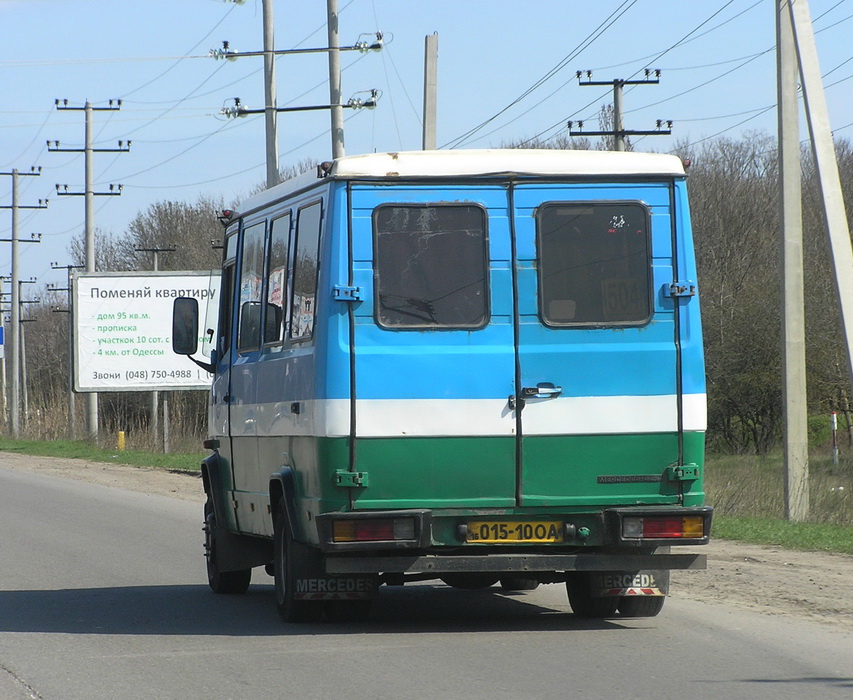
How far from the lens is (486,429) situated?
8.44 m

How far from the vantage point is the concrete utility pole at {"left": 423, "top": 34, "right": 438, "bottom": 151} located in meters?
25.7

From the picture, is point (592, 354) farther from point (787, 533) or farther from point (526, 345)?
point (787, 533)

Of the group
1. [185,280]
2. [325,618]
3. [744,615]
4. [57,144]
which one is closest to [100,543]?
[325,618]

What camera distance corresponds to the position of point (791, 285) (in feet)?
58.0

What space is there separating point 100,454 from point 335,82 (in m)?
14.9

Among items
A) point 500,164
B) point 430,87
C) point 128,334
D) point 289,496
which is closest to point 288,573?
point 289,496

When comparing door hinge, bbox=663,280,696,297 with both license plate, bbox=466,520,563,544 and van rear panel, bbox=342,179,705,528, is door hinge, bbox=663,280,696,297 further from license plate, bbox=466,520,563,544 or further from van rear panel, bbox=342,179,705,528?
license plate, bbox=466,520,563,544

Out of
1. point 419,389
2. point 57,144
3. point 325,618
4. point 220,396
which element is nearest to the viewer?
point 419,389

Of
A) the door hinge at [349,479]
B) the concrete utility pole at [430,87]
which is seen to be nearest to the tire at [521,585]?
the door hinge at [349,479]

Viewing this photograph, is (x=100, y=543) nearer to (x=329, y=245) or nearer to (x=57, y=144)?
(x=329, y=245)

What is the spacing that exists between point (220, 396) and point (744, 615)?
400 cm

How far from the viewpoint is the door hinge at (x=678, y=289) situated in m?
8.59

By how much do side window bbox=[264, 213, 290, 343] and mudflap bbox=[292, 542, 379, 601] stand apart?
1.38 metres

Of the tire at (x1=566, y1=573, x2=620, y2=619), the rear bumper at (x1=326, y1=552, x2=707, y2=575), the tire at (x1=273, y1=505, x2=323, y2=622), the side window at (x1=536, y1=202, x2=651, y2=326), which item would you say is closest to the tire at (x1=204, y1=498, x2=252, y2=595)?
the tire at (x1=273, y1=505, x2=323, y2=622)
